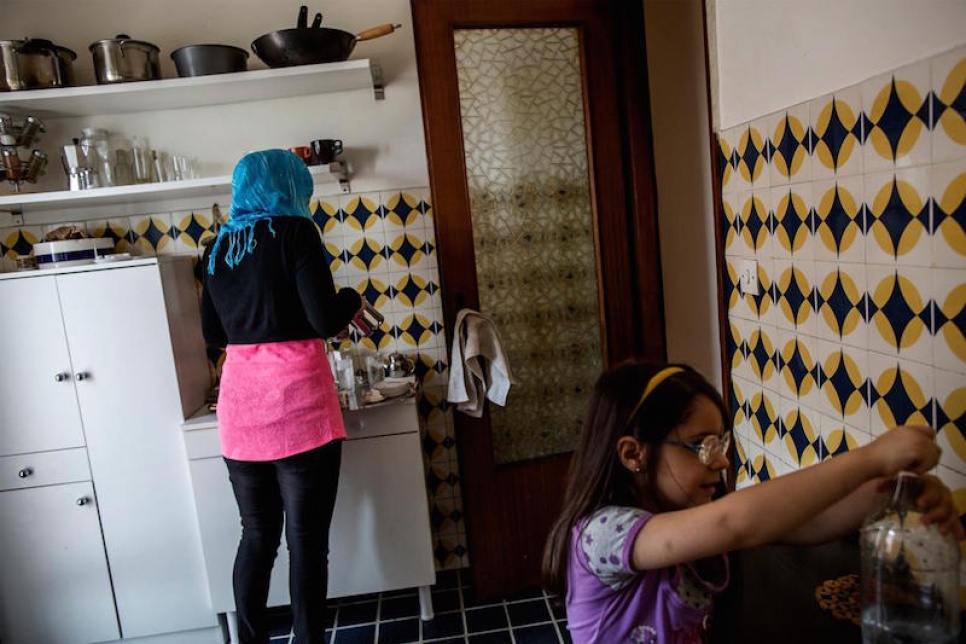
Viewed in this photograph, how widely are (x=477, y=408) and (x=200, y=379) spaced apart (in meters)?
1.01

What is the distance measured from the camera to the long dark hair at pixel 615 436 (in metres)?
0.93

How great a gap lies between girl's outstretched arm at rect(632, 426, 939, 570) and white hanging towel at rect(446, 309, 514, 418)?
1.38 m

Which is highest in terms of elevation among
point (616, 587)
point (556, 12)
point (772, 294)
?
point (556, 12)

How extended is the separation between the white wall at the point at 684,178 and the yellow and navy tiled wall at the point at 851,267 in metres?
0.82

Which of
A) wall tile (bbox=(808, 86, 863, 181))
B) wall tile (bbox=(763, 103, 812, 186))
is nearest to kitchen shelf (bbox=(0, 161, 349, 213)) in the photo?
wall tile (bbox=(763, 103, 812, 186))

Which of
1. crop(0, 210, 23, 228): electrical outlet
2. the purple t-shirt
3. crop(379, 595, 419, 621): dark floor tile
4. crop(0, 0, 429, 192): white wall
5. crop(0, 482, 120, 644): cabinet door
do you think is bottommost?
crop(379, 595, 419, 621): dark floor tile

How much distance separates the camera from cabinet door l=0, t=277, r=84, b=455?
2.08 metres

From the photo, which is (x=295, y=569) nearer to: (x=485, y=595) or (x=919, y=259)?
(x=485, y=595)

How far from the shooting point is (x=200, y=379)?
92.4 inches

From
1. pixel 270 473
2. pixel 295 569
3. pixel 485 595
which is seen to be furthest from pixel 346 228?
pixel 485 595

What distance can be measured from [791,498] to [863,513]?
0.25 meters

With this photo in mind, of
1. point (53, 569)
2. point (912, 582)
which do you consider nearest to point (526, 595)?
point (53, 569)

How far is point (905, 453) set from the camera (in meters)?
0.78

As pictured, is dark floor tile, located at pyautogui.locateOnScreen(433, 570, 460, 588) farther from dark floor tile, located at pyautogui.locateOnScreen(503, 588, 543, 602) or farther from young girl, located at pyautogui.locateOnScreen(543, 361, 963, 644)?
young girl, located at pyautogui.locateOnScreen(543, 361, 963, 644)
